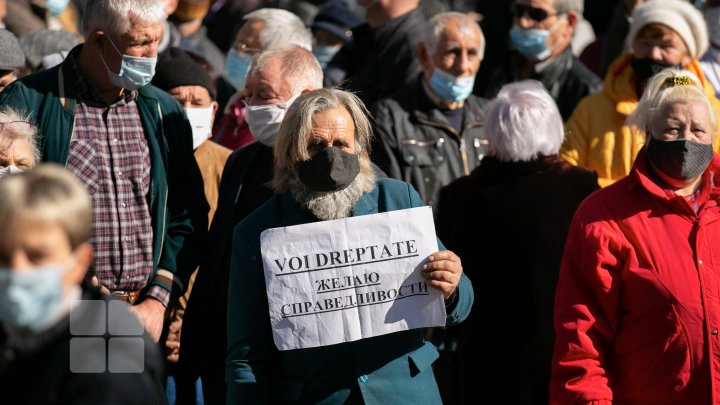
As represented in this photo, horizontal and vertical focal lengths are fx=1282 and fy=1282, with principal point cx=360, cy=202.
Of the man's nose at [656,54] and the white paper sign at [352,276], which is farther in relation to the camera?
the man's nose at [656,54]

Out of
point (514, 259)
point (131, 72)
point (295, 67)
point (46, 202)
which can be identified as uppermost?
point (46, 202)

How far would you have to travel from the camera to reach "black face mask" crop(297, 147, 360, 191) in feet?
16.4

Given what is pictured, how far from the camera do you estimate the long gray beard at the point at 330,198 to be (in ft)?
16.5

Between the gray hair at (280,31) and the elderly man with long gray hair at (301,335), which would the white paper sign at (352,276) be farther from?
the gray hair at (280,31)

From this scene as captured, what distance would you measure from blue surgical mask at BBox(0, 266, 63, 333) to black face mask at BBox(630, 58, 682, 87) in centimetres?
521

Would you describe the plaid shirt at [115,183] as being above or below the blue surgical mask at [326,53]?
above

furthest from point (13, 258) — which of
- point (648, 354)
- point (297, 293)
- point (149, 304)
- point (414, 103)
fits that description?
point (414, 103)

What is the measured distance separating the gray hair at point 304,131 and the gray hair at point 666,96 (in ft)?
4.63

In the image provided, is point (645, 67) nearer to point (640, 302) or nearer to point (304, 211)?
point (640, 302)

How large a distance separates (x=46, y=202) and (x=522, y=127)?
4031 millimetres

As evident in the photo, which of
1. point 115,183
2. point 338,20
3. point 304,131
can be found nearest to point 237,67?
point 338,20

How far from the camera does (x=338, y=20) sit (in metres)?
10.6

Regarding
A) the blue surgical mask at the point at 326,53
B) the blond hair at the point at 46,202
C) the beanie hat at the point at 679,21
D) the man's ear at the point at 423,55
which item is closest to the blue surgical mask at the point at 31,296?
the blond hair at the point at 46,202

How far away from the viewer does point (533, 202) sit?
22.4 feet
